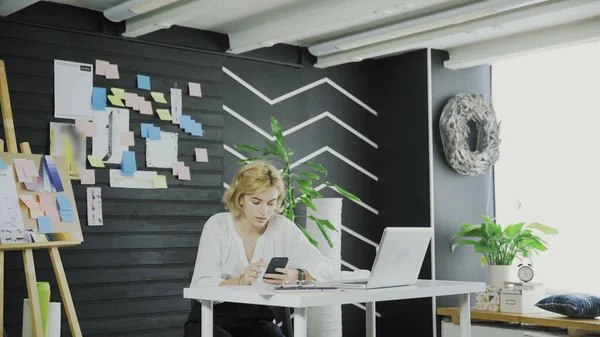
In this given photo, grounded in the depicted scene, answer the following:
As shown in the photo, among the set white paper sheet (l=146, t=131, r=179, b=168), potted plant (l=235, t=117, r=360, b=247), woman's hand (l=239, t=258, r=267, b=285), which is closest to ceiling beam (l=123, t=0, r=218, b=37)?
white paper sheet (l=146, t=131, r=179, b=168)

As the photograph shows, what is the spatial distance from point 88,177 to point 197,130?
2.85ft

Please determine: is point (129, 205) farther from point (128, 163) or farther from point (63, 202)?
point (63, 202)

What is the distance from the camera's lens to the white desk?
2844 mm

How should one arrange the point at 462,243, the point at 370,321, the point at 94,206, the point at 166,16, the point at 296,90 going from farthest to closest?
the point at 296,90 → the point at 462,243 → the point at 94,206 → the point at 166,16 → the point at 370,321

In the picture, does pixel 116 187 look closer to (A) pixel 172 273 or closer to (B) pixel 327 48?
(A) pixel 172 273

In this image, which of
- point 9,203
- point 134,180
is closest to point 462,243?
point 134,180

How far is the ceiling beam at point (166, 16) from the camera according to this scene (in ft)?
15.0

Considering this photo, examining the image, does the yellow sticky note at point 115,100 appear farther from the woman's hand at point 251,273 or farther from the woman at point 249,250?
the woman's hand at point 251,273

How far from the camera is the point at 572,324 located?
473 centimetres

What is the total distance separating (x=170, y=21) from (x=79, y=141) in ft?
2.98

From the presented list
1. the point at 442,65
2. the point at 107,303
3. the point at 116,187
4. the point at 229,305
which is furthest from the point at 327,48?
the point at 229,305

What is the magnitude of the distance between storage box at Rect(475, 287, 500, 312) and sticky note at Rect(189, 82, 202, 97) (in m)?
2.32

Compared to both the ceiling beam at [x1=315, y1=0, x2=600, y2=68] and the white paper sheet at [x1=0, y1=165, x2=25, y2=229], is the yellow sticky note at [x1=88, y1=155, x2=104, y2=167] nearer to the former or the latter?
the white paper sheet at [x1=0, y1=165, x2=25, y2=229]

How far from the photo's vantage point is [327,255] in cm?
559
